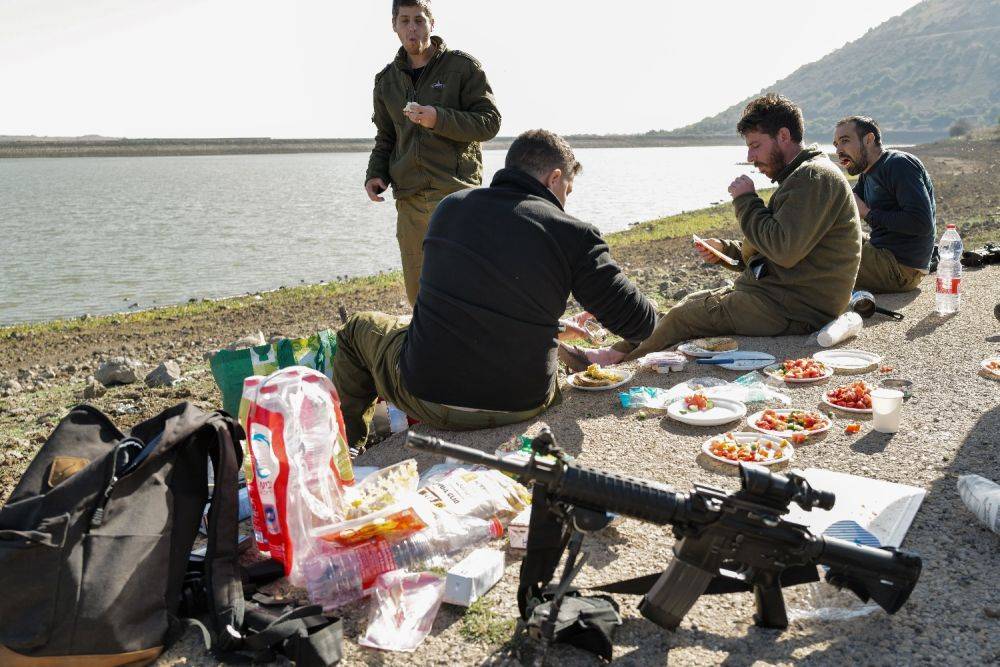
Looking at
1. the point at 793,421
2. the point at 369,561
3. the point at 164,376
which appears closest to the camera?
the point at 369,561

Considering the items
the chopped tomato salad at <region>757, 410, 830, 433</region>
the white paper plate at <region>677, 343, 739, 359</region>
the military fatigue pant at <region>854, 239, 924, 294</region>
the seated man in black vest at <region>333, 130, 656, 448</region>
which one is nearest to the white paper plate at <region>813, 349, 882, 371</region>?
the white paper plate at <region>677, 343, 739, 359</region>

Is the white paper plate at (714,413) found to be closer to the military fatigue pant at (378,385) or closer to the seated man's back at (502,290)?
the seated man's back at (502,290)

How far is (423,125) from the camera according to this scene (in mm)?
6879

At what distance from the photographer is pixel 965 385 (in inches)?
229

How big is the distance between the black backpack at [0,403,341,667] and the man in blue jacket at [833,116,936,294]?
7.14 metres

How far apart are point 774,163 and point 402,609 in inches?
192

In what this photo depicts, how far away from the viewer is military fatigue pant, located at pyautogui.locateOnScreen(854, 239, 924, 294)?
868 cm

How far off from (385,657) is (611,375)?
11.2 ft

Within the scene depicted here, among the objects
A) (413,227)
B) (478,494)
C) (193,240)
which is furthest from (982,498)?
(193,240)

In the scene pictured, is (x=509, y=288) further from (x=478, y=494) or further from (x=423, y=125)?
(x=423, y=125)

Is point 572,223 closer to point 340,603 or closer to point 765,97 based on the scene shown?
point 340,603

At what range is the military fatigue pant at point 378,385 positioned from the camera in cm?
526

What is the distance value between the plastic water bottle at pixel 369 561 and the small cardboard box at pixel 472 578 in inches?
8.4

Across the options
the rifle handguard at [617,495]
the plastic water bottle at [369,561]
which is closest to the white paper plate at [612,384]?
the plastic water bottle at [369,561]
